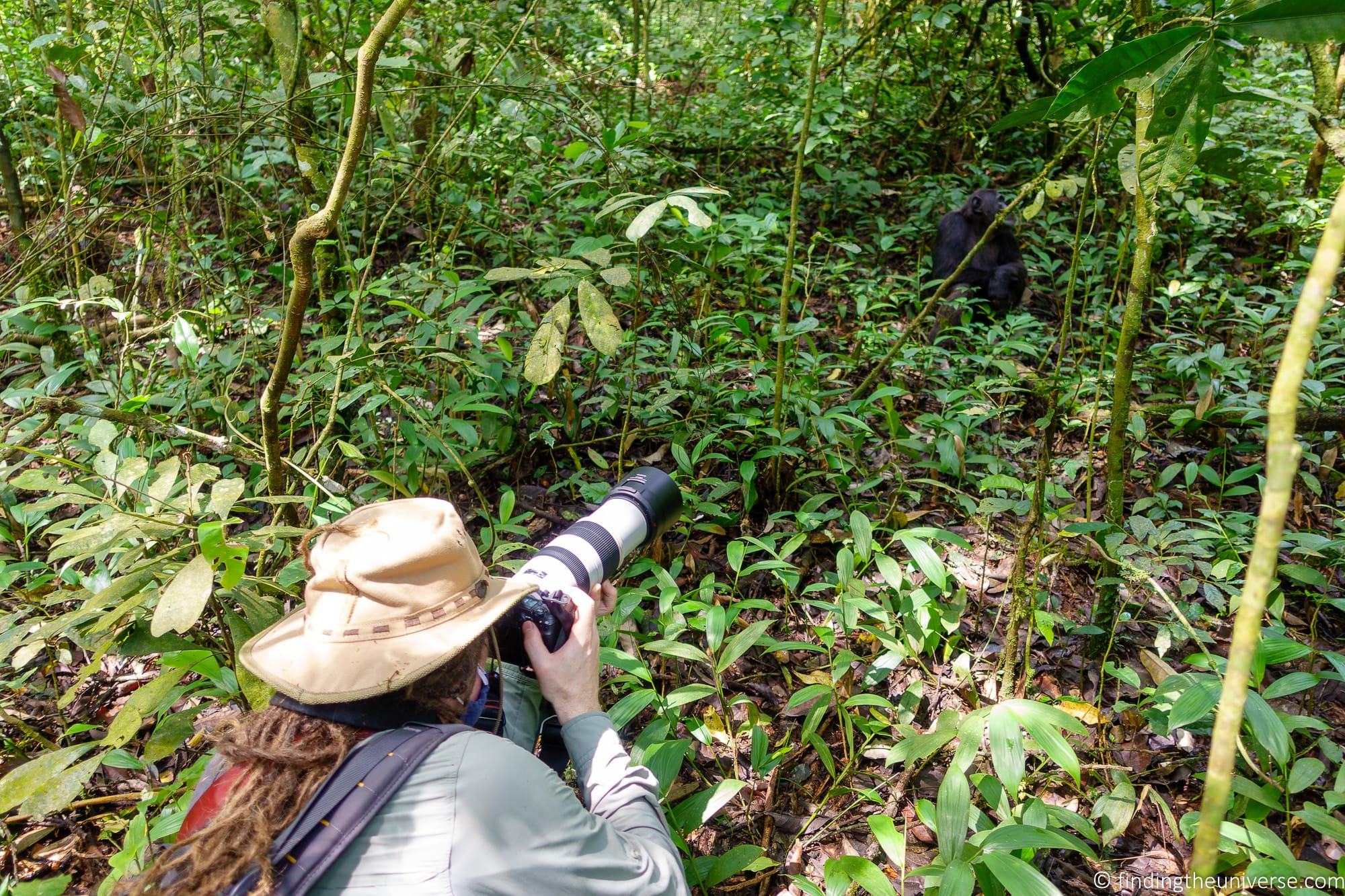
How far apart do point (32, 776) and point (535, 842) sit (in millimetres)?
960

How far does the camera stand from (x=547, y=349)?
1.98 m

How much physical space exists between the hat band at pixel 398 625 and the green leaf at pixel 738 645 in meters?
0.74

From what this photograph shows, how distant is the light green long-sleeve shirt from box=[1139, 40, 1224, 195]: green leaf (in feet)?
4.64

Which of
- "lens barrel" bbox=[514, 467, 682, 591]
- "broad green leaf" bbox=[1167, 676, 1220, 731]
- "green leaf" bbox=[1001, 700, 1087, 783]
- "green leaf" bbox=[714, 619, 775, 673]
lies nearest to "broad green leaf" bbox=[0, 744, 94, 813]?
"lens barrel" bbox=[514, 467, 682, 591]

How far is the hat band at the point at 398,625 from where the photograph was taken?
1.19 meters

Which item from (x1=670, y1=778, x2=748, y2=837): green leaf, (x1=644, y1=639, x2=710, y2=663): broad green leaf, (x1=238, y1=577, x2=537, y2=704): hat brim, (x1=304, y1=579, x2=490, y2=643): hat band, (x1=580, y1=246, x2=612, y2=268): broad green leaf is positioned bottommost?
(x1=670, y1=778, x2=748, y2=837): green leaf

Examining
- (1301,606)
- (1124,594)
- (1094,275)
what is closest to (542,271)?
(1124,594)

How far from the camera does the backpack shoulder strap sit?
41.3 inches

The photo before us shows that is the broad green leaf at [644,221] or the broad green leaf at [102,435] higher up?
the broad green leaf at [644,221]

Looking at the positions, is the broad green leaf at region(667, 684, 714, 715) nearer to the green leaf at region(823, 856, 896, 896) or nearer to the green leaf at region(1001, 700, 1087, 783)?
the green leaf at region(823, 856, 896, 896)

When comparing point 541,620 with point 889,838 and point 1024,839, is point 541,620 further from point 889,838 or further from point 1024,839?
point 1024,839

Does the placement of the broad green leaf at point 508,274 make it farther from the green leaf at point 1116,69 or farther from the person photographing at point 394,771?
the green leaf at point 1116,69

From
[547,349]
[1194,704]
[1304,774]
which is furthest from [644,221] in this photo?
[1304,774]

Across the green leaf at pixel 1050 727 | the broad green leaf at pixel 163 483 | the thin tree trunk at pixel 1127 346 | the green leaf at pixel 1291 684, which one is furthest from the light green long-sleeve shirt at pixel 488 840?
the thin tree trunk at pixel 1127 346
